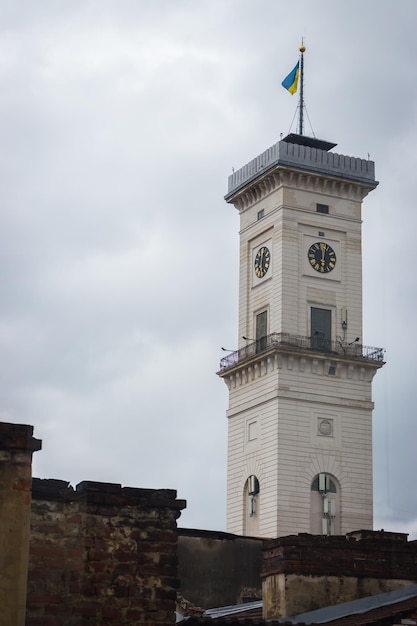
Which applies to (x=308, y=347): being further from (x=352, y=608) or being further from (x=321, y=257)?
(x=352, y=608)

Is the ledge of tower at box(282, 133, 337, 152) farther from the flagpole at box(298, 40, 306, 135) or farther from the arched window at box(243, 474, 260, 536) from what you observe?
the arched window at box(243, 474, 260, 536)

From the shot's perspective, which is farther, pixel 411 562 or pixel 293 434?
pixel 293 434

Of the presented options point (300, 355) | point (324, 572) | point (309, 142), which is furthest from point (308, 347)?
point (324, 572)

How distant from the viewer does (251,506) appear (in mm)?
80938

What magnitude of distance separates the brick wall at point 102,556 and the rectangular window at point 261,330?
65.3 m

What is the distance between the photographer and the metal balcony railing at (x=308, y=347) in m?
81.6

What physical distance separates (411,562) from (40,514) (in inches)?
378

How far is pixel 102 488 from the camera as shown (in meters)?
17.3

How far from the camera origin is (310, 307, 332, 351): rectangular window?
82.4 metres

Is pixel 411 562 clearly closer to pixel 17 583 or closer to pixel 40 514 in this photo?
pixel 40 514

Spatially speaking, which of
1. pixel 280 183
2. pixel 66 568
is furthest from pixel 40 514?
pixel 280 183

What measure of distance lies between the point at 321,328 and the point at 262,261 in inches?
236

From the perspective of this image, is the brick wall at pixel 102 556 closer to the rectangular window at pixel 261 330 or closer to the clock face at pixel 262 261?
the rectangular window at pixel 261 330

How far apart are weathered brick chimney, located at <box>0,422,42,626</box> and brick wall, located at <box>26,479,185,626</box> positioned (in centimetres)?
157
